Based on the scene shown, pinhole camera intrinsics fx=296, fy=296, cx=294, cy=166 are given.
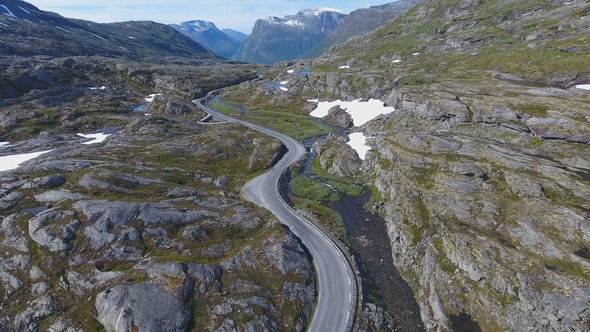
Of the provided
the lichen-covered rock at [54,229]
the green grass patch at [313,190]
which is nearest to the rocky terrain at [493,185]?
the green grass patch at [313,190]

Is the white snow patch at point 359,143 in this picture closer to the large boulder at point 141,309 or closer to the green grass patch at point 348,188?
the green grass patch at point 348,188

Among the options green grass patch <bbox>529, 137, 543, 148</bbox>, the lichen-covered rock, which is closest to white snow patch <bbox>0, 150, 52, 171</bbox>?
the lichen-covered rock

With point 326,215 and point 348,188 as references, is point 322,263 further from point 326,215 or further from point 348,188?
point 348,188

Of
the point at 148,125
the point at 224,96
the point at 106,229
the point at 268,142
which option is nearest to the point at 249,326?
the point at 106,229

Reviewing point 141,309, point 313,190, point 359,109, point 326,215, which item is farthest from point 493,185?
point 359,109

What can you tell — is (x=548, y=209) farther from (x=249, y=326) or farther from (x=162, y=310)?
(x=162, y=310)

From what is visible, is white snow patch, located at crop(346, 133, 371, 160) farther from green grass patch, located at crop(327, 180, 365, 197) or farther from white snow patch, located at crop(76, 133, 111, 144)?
white snow patch, located at crop(76, 133, 111, 144)
